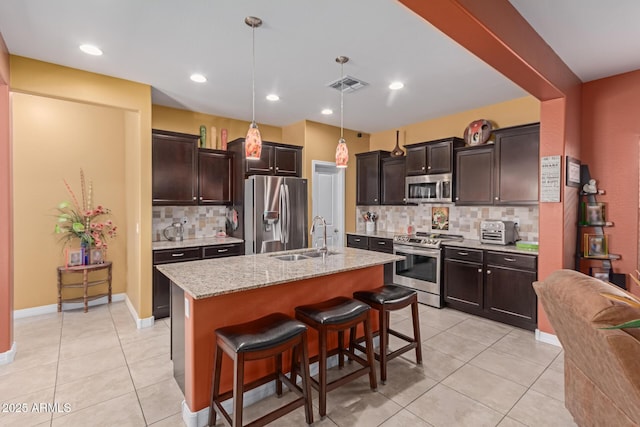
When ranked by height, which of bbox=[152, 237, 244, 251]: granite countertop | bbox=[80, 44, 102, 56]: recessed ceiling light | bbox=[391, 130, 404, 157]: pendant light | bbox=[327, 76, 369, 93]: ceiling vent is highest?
bbox=[327, 76, 369, 93]: ceiling vent

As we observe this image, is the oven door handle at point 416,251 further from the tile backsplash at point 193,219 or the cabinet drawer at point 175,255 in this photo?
the cabinet drawer at point 175,255

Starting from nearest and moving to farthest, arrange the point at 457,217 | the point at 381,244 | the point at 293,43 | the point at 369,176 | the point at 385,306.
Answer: the point at 385,306
the point at 293,43
the point at 457,217
the point at 381,244
the point at 369,176

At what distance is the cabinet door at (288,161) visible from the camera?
16.1 ft

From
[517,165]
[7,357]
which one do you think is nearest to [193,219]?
[7,357]

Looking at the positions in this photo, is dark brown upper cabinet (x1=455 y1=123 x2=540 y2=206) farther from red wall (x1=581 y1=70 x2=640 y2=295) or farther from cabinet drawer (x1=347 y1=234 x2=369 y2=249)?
cabinet drawer (x1=347 y1=234 x2=369 y2=249)

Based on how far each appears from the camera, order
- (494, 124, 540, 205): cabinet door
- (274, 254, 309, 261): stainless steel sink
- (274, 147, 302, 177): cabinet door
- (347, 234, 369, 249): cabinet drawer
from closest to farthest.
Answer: (274, 254, 309, 261): stainless steel sink
(494, 124, 540, 205): cabinet door
(274, 147, 302, 177): cabinet door
(347, 234, 369, 249): cabinet drawer

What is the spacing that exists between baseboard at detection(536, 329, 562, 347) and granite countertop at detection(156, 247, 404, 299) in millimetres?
1852

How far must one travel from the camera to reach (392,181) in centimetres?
541

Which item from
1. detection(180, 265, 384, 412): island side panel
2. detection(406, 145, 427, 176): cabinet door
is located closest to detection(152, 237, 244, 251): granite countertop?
detection(180, 265, 384, 412): island side panel

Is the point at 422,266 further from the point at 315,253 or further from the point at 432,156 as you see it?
the point at 315,253

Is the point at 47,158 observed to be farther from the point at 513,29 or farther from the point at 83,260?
the point at 513,29

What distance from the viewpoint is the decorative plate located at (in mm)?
4199

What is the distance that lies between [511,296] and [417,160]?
2.32 m

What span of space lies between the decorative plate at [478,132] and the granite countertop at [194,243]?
140 inches
